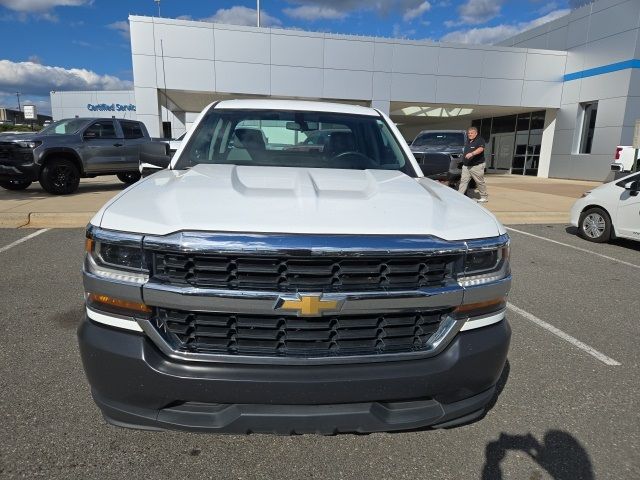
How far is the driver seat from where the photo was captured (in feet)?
10.7

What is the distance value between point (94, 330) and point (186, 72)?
19607 mm

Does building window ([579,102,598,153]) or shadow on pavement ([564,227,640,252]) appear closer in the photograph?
shadow on pavement ([564,227,640,252])

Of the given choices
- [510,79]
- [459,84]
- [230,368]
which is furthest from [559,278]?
[510,79]

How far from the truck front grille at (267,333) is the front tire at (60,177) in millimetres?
10358

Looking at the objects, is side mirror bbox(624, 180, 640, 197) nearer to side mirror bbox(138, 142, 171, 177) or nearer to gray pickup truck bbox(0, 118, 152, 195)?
side mirror bbox(138, 142, 171, 177)

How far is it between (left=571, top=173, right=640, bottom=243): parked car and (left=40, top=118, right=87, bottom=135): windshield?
11.5 m

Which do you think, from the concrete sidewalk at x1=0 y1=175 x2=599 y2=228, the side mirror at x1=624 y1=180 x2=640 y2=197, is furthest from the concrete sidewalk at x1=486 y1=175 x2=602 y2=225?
the side mirror at x1=624 y1=180 x2=640 y2=197

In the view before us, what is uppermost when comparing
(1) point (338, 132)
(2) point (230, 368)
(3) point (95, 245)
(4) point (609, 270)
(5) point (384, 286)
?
(1) point (338, 132)

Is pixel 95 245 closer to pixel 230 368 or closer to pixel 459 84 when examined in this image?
pixel 230 368

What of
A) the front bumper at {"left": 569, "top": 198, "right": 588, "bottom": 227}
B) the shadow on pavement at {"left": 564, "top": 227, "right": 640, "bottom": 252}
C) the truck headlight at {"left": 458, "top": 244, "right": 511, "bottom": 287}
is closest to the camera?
the truck headlight at {"left": 458, "top": 244, "right": 511, "bottom": 287}

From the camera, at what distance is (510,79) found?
2192 centimetres

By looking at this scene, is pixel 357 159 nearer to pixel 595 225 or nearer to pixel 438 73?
pixel 595 225

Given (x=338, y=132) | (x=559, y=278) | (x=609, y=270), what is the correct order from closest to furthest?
(x=338, y=132), (x=559, y=278), (x=609, y=270)

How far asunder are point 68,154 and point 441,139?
10728mm
